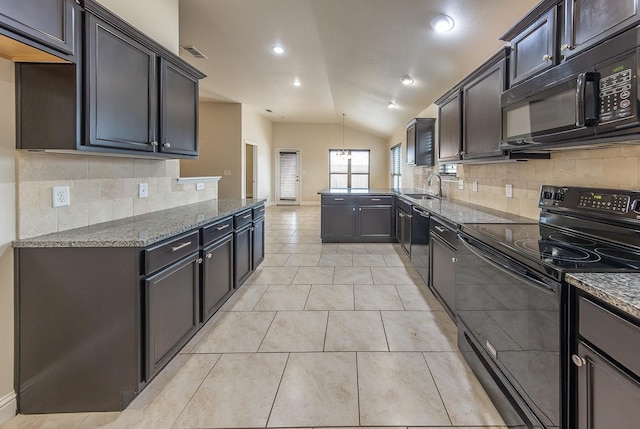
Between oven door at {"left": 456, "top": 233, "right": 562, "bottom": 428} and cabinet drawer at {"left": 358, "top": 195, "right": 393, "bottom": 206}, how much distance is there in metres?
3.54

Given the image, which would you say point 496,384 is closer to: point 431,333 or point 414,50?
point 431,333

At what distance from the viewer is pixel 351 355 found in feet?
7.48

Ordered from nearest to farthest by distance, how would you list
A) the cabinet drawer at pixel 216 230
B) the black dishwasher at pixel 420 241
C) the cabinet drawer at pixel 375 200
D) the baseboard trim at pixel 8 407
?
the baseboard trim at pixel 8 407 → the cabinet drawer at pixel 216 230 → the black dishwasher at pixel 420 241 → the cabinet drawer at pixel 375 200

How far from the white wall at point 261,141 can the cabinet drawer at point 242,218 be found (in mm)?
5444

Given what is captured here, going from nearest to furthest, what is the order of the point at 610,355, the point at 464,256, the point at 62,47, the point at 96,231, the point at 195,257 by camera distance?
the point at 610,355
the point at 62,47
the point at 96,231
the point at 464,256
the point at 195,257

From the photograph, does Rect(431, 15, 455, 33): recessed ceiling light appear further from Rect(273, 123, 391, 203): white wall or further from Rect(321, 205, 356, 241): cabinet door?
Rect(273, 123, 391, 203): white wall

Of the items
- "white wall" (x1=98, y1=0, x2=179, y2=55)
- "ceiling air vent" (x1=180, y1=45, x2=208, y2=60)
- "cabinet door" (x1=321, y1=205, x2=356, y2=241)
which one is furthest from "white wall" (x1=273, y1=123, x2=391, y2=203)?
"white wall" (x1=98, y1=0, x2=179, y2=55)

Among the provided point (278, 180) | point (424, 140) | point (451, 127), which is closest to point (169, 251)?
point (451, 127)

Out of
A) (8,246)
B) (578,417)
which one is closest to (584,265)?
(578,417)

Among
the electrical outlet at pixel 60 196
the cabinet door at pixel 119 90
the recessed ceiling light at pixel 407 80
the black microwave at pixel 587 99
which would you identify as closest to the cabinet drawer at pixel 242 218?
the cabinet door at pixel 119 90

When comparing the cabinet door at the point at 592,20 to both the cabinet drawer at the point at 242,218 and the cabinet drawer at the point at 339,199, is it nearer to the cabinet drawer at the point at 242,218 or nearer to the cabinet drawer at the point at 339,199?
the cabinet drawer at the point at 242,218

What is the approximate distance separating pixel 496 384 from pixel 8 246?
2481 mm

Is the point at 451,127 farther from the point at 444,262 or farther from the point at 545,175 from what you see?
the point at 444,262

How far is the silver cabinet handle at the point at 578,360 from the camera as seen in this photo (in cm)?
109
